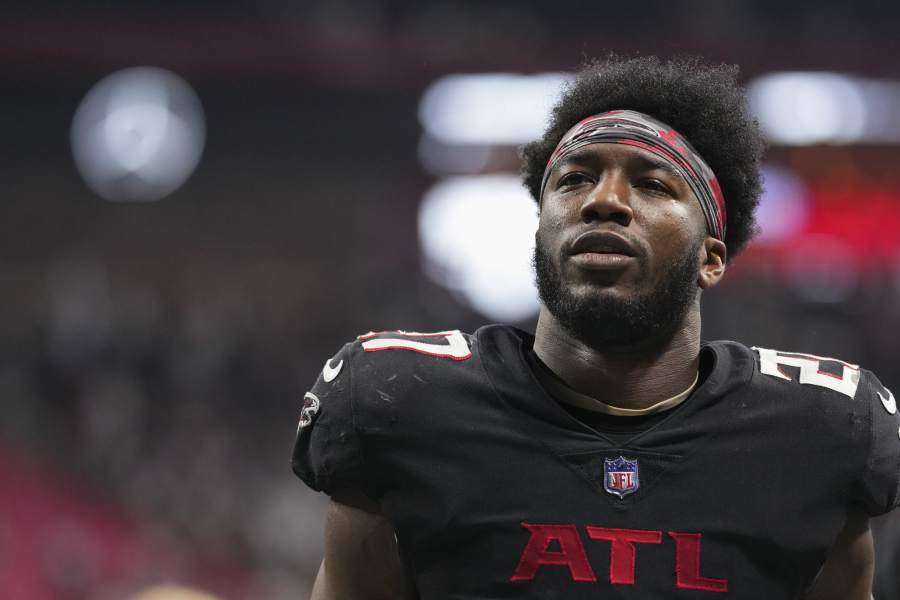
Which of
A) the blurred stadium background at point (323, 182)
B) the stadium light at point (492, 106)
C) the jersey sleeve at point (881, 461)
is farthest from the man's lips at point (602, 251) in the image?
the stadium light at point (492, 106)

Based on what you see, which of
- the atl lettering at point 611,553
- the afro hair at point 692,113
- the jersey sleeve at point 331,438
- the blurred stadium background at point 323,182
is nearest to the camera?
the atl lettering at point 611,553

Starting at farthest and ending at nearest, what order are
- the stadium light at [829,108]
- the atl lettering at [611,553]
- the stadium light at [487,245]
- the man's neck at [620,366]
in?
the stadium light at [487,245]
the stadium light at [829,108]
the man's neck at [620,366]
the atl lettering at [611,553]

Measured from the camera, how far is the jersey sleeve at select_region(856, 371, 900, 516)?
215 centimetres

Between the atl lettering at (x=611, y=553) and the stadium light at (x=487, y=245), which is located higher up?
→ the stadium light at (x=487, y=245)

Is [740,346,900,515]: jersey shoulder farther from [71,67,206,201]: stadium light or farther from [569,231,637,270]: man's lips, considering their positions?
[71,67,206,201]: stadium light

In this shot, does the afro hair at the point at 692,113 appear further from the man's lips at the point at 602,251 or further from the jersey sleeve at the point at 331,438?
the jersey sleeve at the point at 331,438

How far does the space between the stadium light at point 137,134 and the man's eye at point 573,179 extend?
12631mm

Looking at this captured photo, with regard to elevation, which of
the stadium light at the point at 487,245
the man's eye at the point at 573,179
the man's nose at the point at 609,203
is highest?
the stadium light at the point at 487,245

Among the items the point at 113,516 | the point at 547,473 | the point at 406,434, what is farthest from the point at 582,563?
the point at 113,516

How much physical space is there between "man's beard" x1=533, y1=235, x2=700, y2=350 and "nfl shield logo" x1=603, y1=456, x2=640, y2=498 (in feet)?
0.73

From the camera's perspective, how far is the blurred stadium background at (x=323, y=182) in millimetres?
12336

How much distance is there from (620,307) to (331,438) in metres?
0.57

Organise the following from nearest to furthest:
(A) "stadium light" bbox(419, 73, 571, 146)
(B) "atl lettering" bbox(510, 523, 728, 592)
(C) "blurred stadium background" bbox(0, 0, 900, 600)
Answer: (B) "atl lettering" bbox(510, 523, 728, 592), (C) "blurred stadium background" bbox(0, 0, 900, 600), (A) "stadium light" bbox(419, 73, 571, 146)

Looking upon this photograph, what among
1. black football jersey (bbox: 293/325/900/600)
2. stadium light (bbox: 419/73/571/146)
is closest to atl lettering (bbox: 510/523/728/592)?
black football jersey (bbox: 293/325/900/600)
